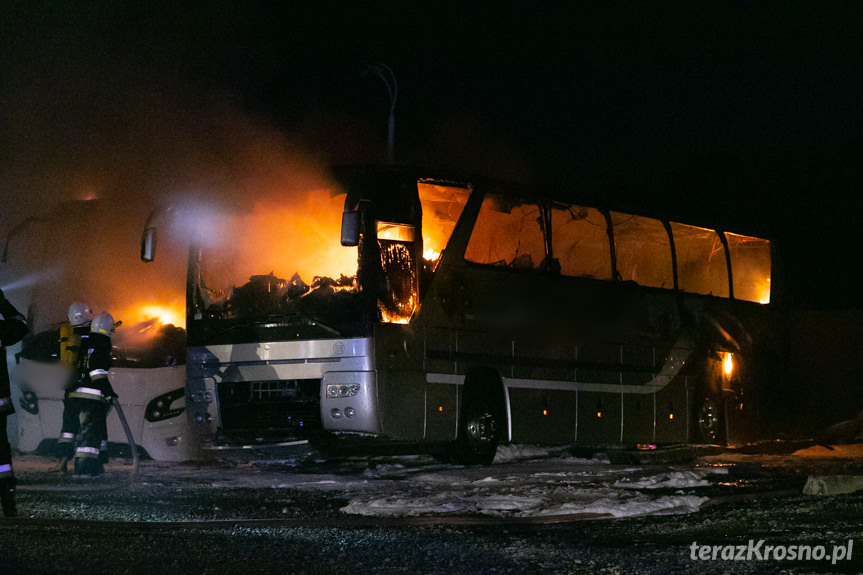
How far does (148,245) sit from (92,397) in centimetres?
186

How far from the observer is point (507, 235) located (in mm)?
11664

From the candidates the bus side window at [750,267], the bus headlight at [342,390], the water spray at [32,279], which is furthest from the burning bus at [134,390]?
the bus side window at [750,267]

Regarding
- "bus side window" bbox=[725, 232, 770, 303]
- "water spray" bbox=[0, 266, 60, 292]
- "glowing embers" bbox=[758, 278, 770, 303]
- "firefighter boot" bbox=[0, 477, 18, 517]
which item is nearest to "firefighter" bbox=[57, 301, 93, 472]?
"water spray" bbox=[0, 266, 60, 292]

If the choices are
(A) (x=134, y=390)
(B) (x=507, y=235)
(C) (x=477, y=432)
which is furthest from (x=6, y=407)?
(B) (x=507, y=235)

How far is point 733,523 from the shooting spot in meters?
7.04

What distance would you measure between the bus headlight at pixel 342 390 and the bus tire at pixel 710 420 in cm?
663

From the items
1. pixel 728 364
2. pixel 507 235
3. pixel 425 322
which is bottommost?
pixel 728 364

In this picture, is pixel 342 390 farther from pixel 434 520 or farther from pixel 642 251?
pixel 642 251

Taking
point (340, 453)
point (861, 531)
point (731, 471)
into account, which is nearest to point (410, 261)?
point (340, 453)

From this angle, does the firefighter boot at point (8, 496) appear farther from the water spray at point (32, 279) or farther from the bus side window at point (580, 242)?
the bus side window at point (580, 242)

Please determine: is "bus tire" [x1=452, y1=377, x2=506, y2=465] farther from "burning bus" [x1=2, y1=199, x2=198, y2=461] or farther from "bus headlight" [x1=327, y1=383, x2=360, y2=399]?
"burning bus" [x1=2, y1=199, x2=198, y2=461]

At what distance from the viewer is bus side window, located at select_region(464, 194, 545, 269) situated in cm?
1123

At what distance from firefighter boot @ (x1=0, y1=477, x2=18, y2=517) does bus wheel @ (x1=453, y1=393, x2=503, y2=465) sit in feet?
16.8

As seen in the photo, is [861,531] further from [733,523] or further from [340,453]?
[340,453]
